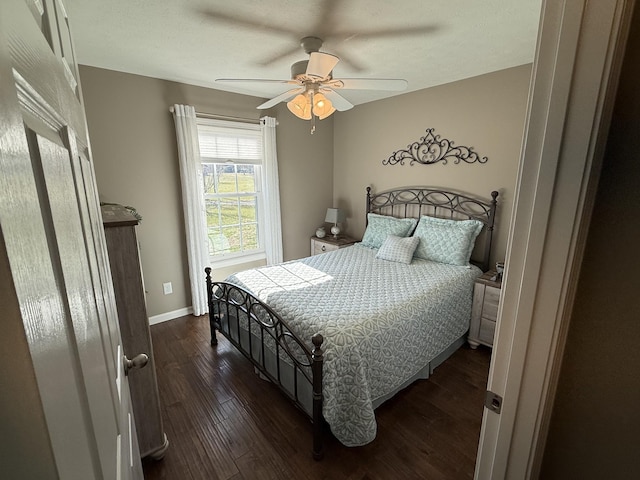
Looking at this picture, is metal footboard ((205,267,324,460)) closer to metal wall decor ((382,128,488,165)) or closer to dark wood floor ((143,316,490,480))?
dark wood floor ((143,316,490,480))

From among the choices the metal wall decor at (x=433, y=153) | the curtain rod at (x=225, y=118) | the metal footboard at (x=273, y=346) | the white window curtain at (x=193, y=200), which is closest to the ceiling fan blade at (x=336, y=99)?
the metal wall decor at (x=433, y=153)

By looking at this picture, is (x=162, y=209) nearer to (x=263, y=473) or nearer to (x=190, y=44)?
(x=190, y=44)

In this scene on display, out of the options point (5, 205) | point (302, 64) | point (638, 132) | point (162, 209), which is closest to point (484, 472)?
point (638, 132)

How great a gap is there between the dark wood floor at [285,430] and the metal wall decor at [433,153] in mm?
1976

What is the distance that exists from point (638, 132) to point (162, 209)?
343 centimetres

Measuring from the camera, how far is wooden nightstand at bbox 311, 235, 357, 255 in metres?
4.04

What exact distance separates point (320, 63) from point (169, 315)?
2.99 metres

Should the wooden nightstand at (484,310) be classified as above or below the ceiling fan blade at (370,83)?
below

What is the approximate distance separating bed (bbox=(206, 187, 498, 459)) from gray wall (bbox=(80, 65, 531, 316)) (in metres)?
0.38

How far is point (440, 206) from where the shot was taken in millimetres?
3340

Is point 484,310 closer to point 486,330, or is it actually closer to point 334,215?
point 486,330

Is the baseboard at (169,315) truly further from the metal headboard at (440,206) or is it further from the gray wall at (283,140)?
the metal headboard at (440,206)

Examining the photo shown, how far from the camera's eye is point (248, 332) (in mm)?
2365

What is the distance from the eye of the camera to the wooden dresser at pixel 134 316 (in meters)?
1.44
